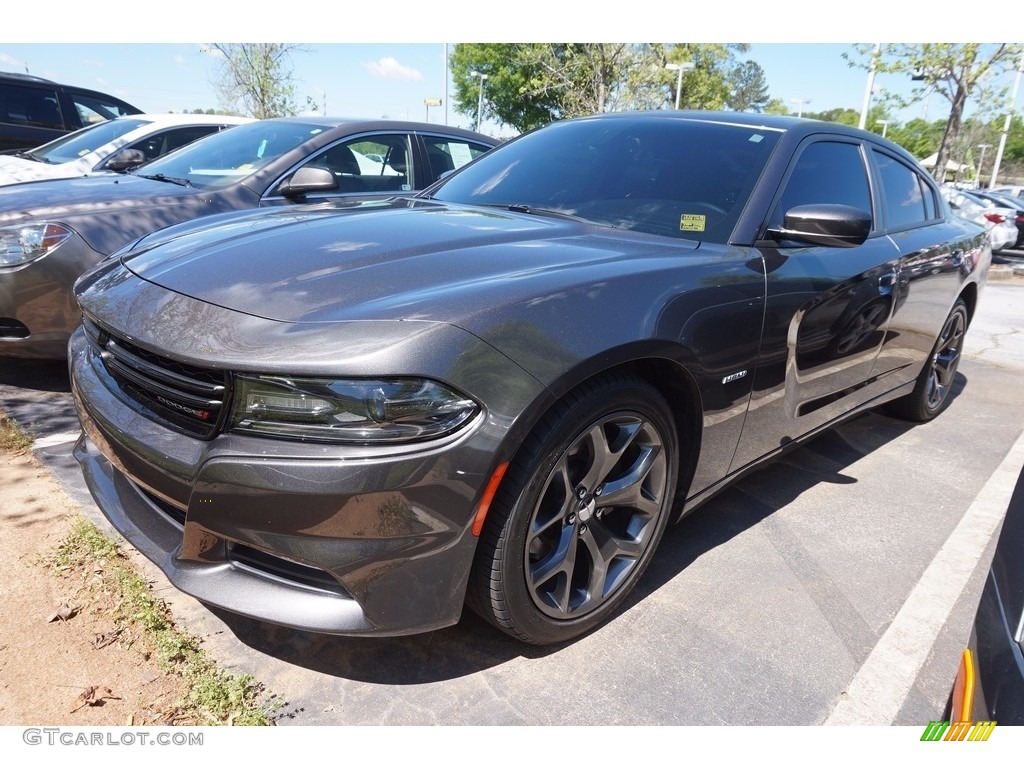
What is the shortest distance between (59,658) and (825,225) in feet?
8.87

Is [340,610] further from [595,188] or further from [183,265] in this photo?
[595,188]

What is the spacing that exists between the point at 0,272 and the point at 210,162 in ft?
5.13

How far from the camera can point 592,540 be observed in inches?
84.8

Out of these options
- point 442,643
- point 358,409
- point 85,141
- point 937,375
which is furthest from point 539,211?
point 85,141

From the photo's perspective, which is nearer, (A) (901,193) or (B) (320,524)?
(B) (320,524)

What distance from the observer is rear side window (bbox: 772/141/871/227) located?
9.11 feet

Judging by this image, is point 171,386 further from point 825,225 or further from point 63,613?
point 825,225

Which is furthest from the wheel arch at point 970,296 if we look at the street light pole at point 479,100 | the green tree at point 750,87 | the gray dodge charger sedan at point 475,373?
the green tree at point 750,87

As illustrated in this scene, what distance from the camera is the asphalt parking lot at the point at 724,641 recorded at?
1950 mm

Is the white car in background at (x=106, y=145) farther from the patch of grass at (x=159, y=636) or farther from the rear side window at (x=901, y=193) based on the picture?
the rear side window at (x=901, y=193)

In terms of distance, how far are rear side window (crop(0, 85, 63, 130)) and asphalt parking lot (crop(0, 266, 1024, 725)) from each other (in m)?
7.33

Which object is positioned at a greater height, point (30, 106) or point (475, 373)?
point (30, 106)

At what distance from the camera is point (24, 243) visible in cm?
350

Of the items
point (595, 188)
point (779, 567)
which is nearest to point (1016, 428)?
point (779, 567)
